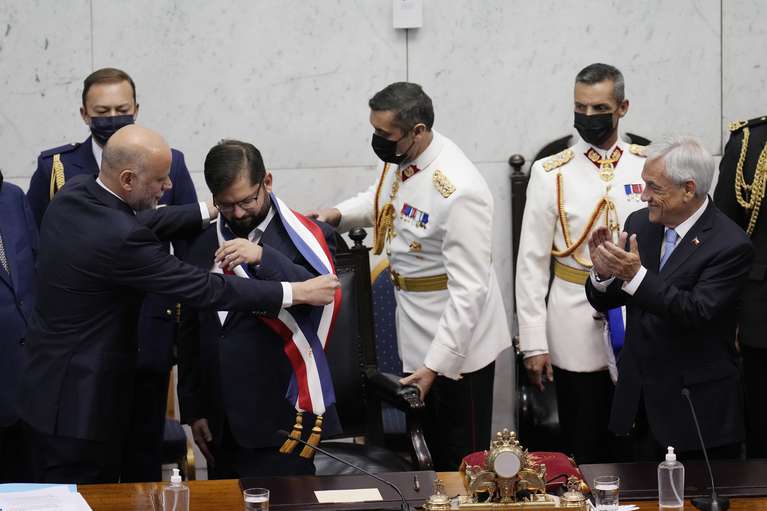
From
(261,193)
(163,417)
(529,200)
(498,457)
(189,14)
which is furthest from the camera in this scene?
(189,14)

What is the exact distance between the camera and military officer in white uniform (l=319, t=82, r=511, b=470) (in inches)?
169

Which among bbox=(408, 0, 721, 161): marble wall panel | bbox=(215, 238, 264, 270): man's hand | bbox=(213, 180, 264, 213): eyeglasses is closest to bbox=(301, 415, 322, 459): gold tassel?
bbox=(215, 238, 264, 270): man's hand

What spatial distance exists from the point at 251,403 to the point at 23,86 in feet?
8.10

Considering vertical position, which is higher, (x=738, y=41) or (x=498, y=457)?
(x=738, y=41)

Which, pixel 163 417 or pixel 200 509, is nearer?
pixel 200 509

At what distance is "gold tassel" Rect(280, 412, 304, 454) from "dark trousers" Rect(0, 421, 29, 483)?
49.0 inches

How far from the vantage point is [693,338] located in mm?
3762

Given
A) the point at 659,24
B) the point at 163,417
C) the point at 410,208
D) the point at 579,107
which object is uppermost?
the point at 659,24

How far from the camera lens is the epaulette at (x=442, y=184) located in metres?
4.29

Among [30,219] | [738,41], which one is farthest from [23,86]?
[738,41]

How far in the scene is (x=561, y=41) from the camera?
540 cm

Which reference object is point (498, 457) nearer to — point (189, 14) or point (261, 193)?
point (261, 193)

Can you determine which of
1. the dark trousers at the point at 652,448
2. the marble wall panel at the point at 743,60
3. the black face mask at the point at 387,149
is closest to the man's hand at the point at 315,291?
the black face mask at the point at 387,149

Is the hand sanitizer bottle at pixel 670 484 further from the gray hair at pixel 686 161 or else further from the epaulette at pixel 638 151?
the epaulette at pixel 638 151
